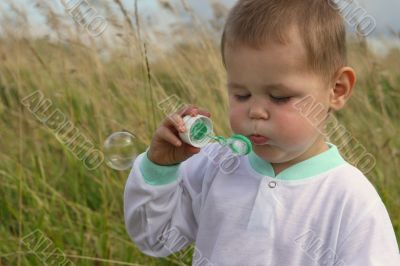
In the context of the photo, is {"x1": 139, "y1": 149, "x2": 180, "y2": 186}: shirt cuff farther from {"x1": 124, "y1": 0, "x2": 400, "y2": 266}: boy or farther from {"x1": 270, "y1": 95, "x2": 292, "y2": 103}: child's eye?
{"x1": 270, "y1": 95, "x2": 292, "y2": 103}: child's eye

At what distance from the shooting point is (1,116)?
12.9 ft

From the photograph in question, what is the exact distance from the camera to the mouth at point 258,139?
63.6 inches

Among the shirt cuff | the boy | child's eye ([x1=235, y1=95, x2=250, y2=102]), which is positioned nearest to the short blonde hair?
the boy

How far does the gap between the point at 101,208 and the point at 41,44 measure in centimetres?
160

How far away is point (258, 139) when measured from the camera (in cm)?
162

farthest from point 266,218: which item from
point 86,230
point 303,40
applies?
point 86,230

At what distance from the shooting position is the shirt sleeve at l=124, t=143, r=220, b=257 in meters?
1.84

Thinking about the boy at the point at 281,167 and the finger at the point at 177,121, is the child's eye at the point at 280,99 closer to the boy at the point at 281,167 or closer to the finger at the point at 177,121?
the boy at the point at 281,167

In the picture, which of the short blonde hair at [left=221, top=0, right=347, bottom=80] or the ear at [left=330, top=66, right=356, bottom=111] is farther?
the ear at [left=330, top=66, right=356, bottom=111]

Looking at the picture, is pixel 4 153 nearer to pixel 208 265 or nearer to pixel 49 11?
pixel 49 11

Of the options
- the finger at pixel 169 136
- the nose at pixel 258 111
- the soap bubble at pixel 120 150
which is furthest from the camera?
the soap bubble at pixel 120 150

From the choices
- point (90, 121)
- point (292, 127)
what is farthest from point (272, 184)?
point (90, 121)

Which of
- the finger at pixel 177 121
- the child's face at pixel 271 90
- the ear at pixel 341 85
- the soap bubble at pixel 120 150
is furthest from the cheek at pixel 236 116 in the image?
the soap bubble at pixel 120 150

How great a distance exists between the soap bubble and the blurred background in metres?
0.20
